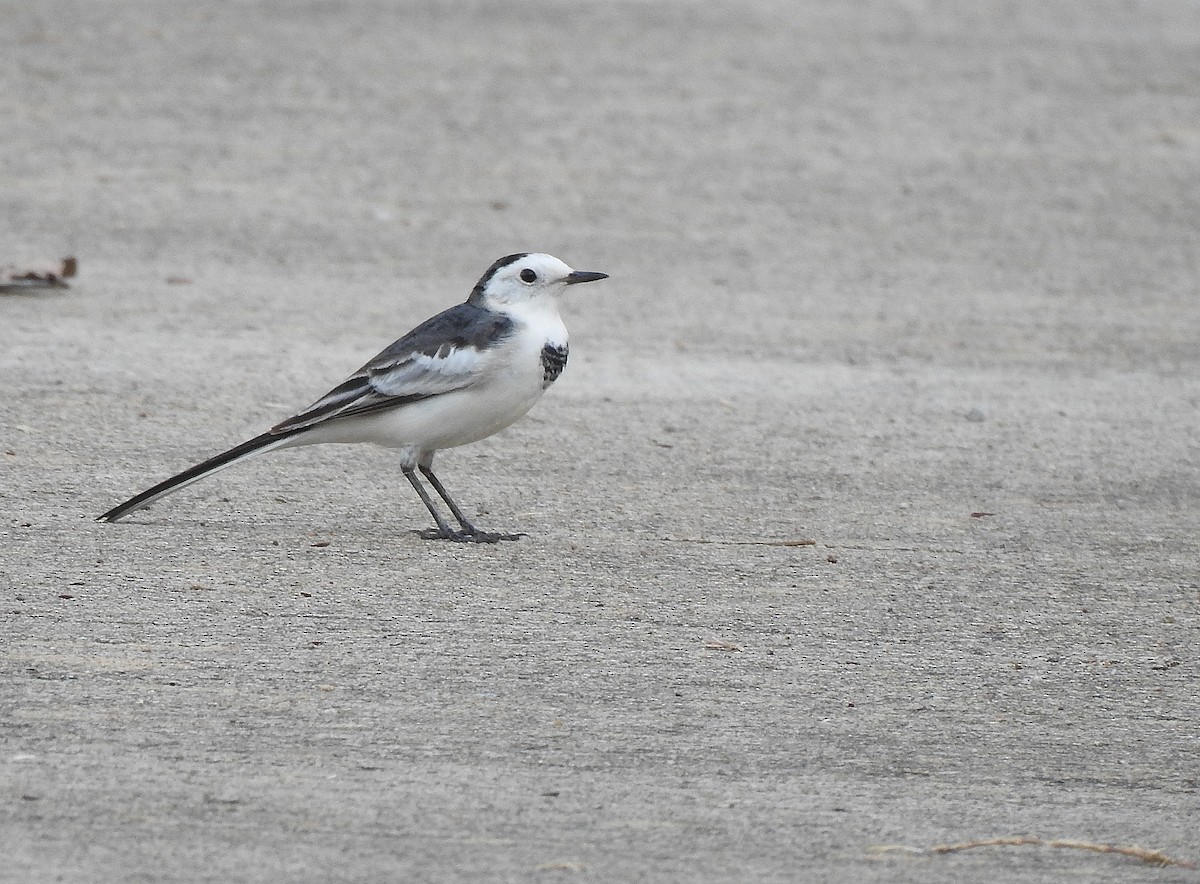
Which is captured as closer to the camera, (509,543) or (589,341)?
(509,543)

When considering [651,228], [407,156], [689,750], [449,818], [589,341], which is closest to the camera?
[449,818]

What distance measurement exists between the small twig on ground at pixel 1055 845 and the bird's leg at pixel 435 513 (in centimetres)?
245

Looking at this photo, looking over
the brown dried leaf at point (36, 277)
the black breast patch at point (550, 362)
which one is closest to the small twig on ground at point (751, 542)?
the black breast patch at point (550, 362)

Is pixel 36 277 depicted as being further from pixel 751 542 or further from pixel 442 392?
pixel 751 542

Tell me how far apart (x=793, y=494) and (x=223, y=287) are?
13.4 feet

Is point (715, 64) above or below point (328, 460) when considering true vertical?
above

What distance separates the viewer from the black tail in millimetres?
5707

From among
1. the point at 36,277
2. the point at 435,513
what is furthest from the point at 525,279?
the point at 36,277

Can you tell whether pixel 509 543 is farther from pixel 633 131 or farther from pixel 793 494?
pixel 633 131

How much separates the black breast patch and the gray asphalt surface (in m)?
0.56

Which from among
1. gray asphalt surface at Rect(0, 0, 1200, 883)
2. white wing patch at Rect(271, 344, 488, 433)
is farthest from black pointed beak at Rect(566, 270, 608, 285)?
gray asphalt surface at Rect(0, 0, 1200, 883)

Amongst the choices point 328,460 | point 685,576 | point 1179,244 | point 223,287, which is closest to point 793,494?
point 685,576

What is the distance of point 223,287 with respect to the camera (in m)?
9.49

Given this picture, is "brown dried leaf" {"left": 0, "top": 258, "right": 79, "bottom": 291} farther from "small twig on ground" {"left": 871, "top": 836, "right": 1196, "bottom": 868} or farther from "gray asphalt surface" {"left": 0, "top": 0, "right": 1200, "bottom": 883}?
"small twig on ground" {"left": 871, "top": 836, "right": 1196, "bottom": 868}
